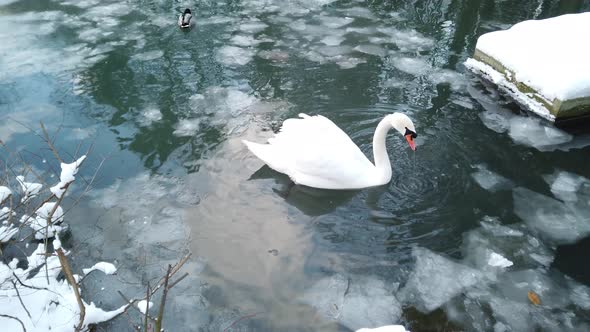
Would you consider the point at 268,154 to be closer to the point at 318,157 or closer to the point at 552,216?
the point at 318,157

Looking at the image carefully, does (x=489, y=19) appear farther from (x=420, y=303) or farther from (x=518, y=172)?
(x=420, y=303)

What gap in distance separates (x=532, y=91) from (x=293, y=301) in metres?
3.43

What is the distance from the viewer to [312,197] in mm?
3764

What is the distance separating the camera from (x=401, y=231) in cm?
335

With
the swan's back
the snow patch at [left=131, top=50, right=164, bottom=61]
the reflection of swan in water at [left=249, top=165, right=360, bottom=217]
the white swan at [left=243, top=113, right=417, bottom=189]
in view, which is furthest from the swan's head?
the snow patch at [left=131, top=50, right=164, bottom=61]

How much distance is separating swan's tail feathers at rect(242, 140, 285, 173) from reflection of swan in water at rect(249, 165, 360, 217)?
0.16 meters

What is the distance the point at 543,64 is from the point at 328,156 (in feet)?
8.99

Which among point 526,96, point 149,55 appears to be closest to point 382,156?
point 526,96

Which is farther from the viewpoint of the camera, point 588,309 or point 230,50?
point 230,50

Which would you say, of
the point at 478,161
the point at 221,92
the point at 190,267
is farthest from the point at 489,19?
the point at 190,267

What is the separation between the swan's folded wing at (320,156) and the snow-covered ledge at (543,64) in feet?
7.02

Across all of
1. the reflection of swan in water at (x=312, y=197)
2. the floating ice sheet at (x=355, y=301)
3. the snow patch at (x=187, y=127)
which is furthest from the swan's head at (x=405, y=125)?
the snow patch at (x=187, y=127)

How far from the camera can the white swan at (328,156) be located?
3594 millimetres

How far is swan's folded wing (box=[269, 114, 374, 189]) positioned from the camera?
141 inches
